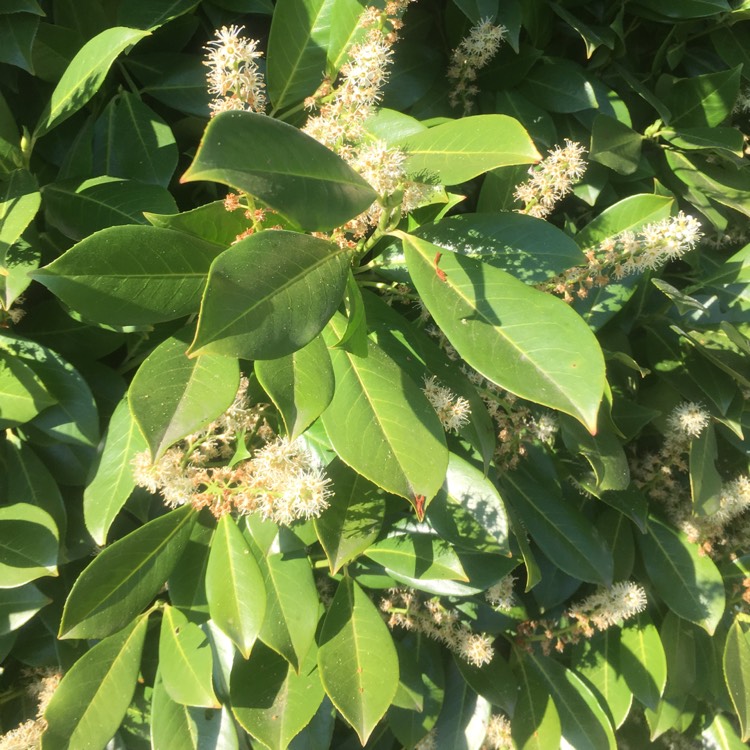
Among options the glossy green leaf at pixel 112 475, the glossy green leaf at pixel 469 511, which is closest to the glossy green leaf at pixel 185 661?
the glossy green leaf at pixel 112 475

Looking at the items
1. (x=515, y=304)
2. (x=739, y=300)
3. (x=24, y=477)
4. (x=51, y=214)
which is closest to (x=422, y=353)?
(x=515, y=304)

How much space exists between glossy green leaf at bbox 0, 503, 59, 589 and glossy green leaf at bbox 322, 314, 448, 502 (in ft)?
1.99

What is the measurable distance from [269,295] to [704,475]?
4.01 feet

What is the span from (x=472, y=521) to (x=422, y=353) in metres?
0.36

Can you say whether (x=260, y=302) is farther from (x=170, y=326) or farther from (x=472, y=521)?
(x=472, y=521)

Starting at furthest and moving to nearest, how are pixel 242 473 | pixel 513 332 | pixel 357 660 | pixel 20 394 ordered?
pixel 357 660 → pixel 20 394 → pixel 242 473 → pixel 513 332

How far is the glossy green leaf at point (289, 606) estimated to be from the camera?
117 cm

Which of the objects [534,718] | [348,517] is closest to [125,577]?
[348,517]

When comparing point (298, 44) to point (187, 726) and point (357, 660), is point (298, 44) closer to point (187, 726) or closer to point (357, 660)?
point (357, 660)

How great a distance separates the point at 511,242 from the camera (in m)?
1.04

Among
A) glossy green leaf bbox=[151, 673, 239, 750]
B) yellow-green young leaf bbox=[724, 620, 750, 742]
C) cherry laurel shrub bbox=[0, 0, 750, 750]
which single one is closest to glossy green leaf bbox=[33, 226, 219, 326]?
cherry laurel shrub bbox=[0, 0, 750, 750]

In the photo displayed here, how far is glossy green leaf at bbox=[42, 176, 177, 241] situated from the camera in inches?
43.9

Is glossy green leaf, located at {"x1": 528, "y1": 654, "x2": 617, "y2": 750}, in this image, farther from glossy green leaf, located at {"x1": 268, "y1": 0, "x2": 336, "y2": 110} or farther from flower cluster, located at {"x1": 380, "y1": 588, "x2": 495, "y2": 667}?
glossy green leaf, located at {"x1": 268, "y1": 0, "x2": 336, "y2": 110}

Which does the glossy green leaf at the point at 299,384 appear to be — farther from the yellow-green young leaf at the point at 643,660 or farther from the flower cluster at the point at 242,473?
the yellow-green young leaf at the point at 643,660
